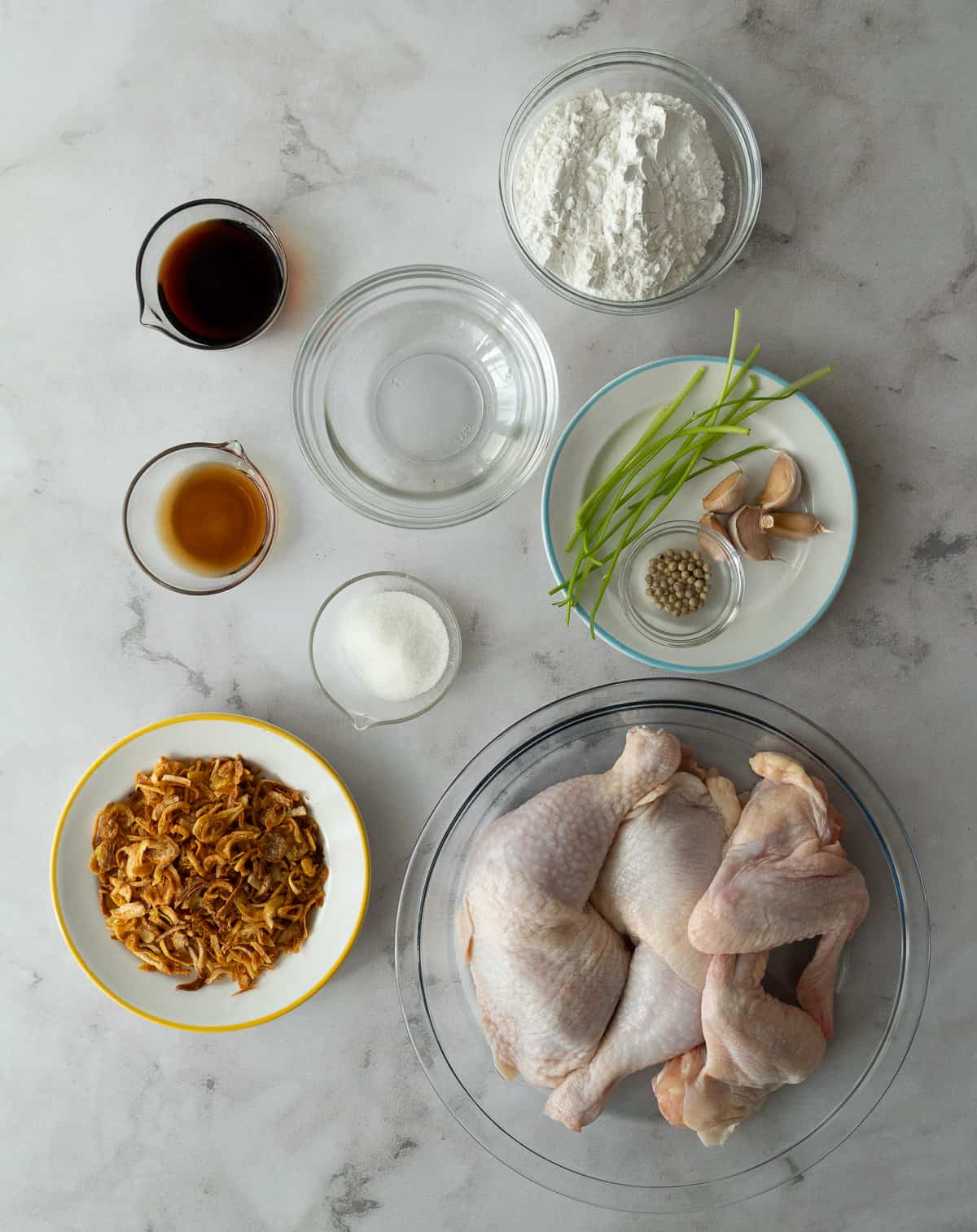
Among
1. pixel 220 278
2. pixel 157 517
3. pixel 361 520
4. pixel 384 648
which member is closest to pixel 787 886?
pixel 384 648

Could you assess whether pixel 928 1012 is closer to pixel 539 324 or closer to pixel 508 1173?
pixel 508 1173

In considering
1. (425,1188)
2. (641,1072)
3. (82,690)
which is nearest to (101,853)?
(82,690)

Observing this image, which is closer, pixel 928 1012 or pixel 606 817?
pixel 606 817

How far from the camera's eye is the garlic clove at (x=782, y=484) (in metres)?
1.23

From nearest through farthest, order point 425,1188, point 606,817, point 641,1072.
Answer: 1. point 606,817
2. point 641,1072
3. point 425,1188

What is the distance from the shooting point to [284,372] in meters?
1.32

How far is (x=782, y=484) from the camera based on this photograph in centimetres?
123

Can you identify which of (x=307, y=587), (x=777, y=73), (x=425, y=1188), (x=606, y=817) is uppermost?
(x=777, y=73)

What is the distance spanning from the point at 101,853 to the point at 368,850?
1.32 ft

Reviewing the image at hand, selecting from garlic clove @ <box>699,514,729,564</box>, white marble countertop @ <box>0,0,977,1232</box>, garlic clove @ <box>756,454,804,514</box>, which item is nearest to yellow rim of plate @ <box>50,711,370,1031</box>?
white marble countertop @ <box>0,0,977,1232</box>

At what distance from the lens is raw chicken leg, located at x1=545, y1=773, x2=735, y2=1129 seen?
3.80ft

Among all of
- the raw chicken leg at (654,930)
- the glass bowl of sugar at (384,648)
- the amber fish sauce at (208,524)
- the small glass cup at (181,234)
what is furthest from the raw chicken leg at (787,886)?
the small glass cup at (181,234)

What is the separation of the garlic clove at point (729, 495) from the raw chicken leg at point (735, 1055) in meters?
0.62

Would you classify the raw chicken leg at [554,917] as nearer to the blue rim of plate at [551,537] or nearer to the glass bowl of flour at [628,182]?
the blue rim of plate at [551,537]
